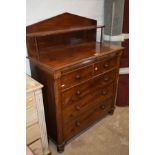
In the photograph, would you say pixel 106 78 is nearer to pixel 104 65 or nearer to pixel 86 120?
pixel 104 65

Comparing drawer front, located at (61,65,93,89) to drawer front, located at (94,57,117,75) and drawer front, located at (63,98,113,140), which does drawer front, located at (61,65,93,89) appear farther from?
drawer front, located at (63,98,113,140)

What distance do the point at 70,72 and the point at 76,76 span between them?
0.09 m

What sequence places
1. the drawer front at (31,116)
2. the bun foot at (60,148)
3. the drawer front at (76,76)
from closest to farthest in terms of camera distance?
the drawer front at (31,116)
the drawer front at (76,76)
the bun foot at (60,148)

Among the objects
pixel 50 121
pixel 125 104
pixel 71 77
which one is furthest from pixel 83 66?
pixel 125 104

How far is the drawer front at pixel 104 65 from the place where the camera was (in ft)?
5.42

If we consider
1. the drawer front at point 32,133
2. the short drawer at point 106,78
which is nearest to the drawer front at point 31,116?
the drawer front at point 32,133

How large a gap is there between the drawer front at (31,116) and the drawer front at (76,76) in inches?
11.7

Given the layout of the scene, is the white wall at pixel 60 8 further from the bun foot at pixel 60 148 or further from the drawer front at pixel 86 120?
the bun foot at pixel 60 148

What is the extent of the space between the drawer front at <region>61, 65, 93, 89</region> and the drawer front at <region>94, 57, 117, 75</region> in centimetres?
8

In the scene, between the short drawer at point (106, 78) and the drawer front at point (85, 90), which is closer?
the drawer front at point (85, 90)

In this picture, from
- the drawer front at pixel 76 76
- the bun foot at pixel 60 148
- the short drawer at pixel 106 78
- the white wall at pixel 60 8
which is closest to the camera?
the drawer front at pixel 76 76

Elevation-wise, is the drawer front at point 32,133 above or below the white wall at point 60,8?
below

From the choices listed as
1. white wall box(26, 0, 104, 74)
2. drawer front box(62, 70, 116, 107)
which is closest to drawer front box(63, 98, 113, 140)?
drawer front box(62, 70, 116, 107)
